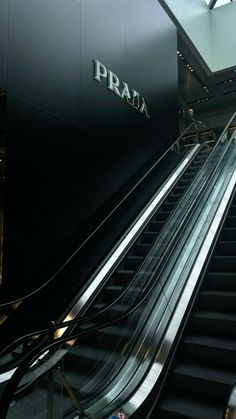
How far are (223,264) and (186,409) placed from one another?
2.22m

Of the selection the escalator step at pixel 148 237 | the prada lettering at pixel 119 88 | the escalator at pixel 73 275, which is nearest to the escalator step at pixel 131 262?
the escalator at pixel 73 275

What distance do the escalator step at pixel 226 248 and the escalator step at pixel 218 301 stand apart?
100cm

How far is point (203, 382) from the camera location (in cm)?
323

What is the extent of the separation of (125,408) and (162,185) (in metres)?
5.36

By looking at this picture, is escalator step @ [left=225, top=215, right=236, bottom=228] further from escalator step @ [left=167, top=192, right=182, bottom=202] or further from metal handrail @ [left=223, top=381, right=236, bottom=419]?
metal handrail @ [left=223, top=381, right=236, bottom=419]

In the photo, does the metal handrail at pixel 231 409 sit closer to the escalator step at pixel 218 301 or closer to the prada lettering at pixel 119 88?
the escalator step at pixel 218 301

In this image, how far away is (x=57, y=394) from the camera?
8.56 feet

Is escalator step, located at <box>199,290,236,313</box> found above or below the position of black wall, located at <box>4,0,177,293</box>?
below

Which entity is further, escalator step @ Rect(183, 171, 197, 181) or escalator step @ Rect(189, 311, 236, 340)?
escalator step @ Rect(183, 171, 197, 181)

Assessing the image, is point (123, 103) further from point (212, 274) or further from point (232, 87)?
point (232, 87)

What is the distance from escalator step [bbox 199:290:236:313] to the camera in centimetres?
412

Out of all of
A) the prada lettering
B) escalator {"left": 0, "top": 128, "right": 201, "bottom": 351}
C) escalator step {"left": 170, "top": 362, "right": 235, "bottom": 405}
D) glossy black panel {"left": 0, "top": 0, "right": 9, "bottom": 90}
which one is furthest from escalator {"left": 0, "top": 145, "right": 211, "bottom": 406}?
glossy black panel {"left": 0, "top": 0, "right": 9, "bottom": 90}

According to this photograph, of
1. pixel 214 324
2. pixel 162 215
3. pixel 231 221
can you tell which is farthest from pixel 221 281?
pixel 162 215

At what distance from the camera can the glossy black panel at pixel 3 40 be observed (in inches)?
189
